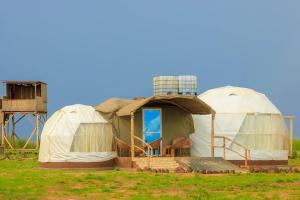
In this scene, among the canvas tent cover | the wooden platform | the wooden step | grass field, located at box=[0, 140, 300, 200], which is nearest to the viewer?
grass field, located at box=[0, 140, 300, 200]

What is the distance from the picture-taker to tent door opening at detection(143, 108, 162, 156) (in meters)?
30.5

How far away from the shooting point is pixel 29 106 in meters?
43.3

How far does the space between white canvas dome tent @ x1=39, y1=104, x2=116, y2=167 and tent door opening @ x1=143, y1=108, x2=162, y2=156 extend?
2.03 metres

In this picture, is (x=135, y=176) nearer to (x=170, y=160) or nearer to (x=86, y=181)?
(x=86, y=181)

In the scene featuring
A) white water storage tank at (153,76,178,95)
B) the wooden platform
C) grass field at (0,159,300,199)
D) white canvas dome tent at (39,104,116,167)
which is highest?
white water storage tank at (153,76,178,95)

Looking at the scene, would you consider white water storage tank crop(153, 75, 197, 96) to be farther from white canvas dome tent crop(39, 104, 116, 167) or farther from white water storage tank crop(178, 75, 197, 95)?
white canvas dome tent crop(39, 104, 116, 167)

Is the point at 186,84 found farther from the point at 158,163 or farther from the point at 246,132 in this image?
the point at 246,132

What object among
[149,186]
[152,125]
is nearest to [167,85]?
[152,125]

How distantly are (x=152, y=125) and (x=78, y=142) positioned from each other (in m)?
4.22

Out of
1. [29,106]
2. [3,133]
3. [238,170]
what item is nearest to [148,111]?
[238,170]

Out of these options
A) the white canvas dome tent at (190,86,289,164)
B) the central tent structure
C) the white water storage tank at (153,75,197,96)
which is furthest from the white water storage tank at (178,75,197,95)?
the white canvas dome tent at (190,86,289,164)

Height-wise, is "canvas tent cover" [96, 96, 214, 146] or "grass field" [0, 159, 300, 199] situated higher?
"canvas tent cover" [96, 96, 214, 146]

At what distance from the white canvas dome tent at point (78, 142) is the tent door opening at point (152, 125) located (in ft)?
6.67

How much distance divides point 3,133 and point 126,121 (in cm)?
1825
